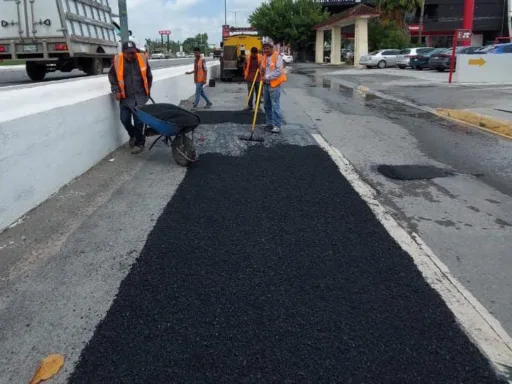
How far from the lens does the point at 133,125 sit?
7664 mm

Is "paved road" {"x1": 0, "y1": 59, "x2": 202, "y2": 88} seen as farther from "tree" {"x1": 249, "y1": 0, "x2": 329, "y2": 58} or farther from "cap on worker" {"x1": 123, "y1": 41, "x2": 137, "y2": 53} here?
"tree" {"x1": 249, "y1": 0, "x2": 329, "y2": 58}

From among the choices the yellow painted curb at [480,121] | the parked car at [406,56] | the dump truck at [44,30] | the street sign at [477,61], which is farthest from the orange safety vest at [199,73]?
the parked car at [406,56]

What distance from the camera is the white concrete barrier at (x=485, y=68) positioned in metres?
21.2

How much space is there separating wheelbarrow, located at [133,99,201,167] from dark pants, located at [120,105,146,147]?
84 cm

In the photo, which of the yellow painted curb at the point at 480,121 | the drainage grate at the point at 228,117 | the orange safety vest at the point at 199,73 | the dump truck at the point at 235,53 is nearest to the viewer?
the yellow painted curb at the point at 480,121

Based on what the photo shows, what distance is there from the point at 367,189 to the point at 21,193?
3.83 m

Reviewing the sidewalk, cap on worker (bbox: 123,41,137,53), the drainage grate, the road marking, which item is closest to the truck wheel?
the drainage grate

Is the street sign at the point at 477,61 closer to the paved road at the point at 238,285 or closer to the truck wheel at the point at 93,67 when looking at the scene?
the truck wheel at the point at 93,67

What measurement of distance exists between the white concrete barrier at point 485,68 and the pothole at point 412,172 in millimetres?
16661

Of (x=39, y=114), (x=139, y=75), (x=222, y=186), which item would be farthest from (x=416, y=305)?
(x=139, y=75)

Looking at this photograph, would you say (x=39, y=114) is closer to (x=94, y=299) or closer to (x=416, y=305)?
(x=94, y=299)

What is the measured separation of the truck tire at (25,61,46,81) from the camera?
56.8 ft

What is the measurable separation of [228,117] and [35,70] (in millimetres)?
9931

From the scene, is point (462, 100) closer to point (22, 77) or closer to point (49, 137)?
point (49, 137)
